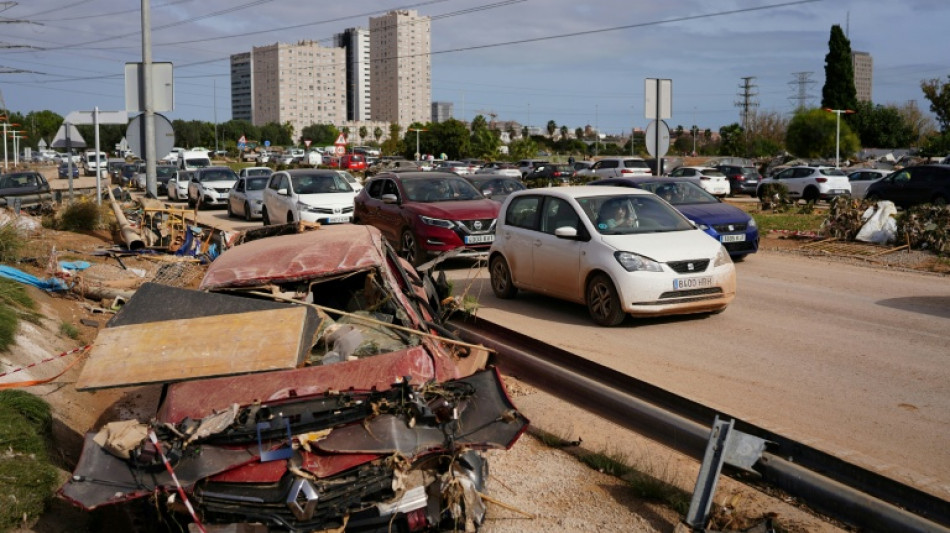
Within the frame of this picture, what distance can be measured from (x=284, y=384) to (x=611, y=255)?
604 cm

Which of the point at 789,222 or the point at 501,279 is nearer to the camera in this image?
the point at 501,279

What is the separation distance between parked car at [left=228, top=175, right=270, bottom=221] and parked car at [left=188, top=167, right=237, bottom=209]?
4.56m

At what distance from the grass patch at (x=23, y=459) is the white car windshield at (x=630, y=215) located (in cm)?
674

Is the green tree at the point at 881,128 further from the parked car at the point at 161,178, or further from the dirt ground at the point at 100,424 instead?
→ the dirt ground at the point at 100,424

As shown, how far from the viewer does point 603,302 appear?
35.2 ft

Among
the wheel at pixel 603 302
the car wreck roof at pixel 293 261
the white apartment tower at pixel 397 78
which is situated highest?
the white apartment tower at pixel 397 78

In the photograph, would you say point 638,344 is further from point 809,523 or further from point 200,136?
point 200,136

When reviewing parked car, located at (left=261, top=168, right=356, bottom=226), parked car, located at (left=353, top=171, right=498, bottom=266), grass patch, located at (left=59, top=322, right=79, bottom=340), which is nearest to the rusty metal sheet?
grass patch, located at (left=59, top=322, right=79, bottom=340)

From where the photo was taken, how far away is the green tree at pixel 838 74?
82500 mm

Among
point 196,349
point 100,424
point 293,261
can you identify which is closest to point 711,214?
point 293,261

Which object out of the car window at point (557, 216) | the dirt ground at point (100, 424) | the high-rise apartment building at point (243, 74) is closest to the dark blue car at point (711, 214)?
the car window at point (557, 216)

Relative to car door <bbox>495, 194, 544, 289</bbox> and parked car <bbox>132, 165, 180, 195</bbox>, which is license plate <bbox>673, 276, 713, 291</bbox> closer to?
car door <bbox>495, 194, 544, 289</bbox>

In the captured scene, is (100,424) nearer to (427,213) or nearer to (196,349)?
(196,349)

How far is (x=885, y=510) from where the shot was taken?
4086mm
